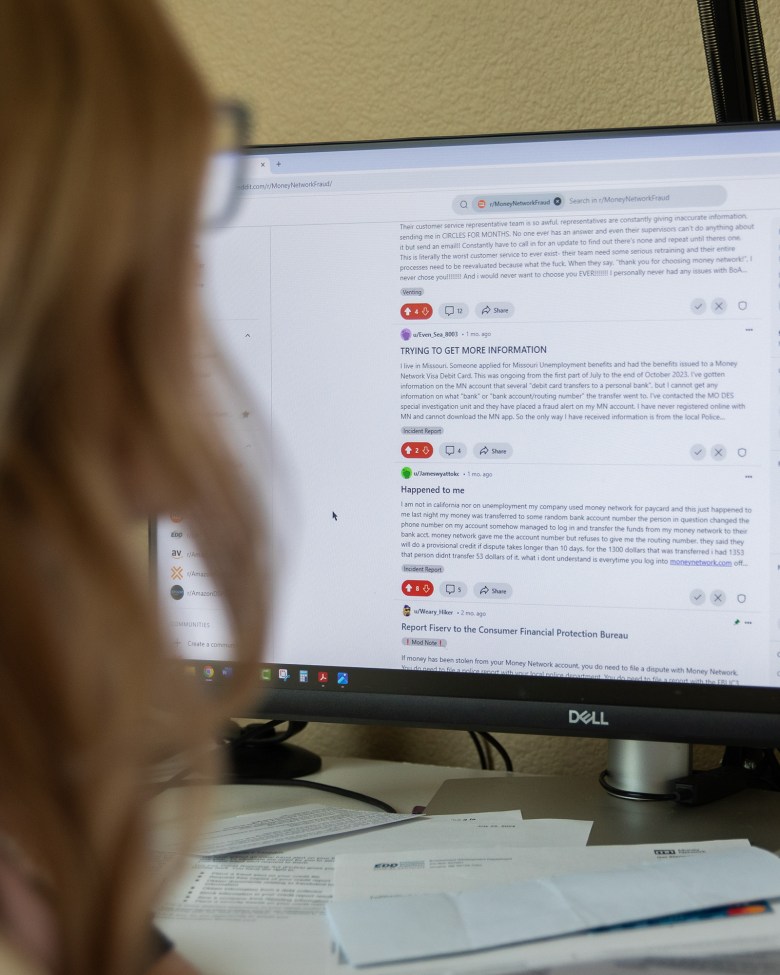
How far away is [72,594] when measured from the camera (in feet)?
1.00

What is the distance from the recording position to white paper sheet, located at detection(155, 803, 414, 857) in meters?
0.66

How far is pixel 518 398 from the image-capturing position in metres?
0.70

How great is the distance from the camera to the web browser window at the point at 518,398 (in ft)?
2.18

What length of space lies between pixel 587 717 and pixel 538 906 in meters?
0.18

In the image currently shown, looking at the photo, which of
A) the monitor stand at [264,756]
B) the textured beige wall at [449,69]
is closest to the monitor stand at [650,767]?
the textured beige wall at [449,69]

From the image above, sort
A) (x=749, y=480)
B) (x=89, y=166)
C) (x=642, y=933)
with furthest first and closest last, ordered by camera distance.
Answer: (x=749, y=480) → (x=642, y=933) → (x=89, y=166)

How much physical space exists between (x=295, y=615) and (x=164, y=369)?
1.43 ft

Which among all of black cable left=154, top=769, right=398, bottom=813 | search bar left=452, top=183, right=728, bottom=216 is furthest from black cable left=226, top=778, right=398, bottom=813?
search bar left=452, top=183, right=728, bottom=216

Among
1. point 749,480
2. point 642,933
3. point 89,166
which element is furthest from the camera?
point 749,480

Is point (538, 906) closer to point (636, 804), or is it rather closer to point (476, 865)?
point (476, 865)

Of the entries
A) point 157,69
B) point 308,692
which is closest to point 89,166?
point 157,69

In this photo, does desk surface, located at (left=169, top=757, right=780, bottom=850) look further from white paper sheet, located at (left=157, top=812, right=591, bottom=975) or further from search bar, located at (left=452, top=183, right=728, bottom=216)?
search bar, located at (left=452, top=183, right=728, bottom=216)

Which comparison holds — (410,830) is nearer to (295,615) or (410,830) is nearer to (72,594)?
(295,615)

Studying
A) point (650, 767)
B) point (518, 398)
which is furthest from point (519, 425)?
point (650, 767)
